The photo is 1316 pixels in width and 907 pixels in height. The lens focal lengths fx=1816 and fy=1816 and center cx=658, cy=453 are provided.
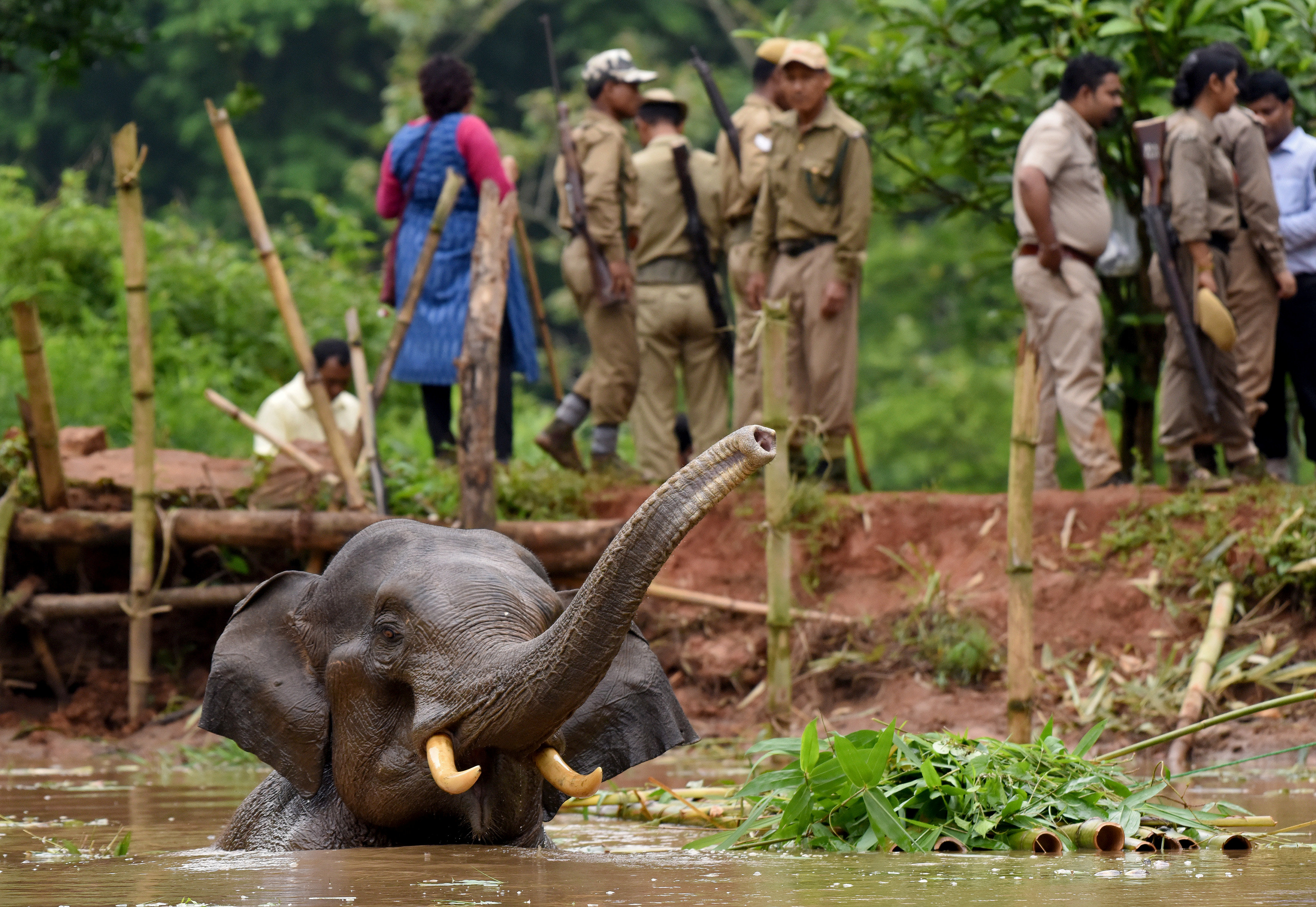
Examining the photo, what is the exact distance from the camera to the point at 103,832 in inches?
218

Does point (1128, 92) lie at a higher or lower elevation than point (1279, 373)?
higher

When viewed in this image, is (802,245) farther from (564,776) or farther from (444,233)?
(564,776)

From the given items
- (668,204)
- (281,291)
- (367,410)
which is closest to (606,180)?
(668,204)

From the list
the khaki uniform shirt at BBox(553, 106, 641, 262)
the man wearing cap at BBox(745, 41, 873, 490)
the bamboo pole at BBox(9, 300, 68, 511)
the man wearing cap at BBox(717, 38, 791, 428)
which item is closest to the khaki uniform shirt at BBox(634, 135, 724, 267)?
the man wearing cap at BBox(717, 38, 791, 428)

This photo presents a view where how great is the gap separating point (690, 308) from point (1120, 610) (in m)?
3.50

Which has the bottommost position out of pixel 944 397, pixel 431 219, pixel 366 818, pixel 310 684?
pixel 944 397

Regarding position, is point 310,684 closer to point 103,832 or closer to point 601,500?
point 103,832

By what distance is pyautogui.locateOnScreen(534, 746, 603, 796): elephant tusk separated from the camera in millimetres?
4016

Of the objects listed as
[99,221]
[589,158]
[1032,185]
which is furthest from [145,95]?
[1032,185]

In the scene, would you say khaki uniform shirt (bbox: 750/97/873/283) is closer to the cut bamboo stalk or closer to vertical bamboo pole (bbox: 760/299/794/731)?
vertical bamboo pole (bbox: 760/299/794/731)

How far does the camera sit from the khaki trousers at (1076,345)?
31.9ft

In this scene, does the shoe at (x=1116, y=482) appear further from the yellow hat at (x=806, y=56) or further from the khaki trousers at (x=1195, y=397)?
the yellow hat at (x=806, y=56)

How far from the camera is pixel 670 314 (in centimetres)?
1132

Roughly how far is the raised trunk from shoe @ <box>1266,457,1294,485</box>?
706 centimetres
